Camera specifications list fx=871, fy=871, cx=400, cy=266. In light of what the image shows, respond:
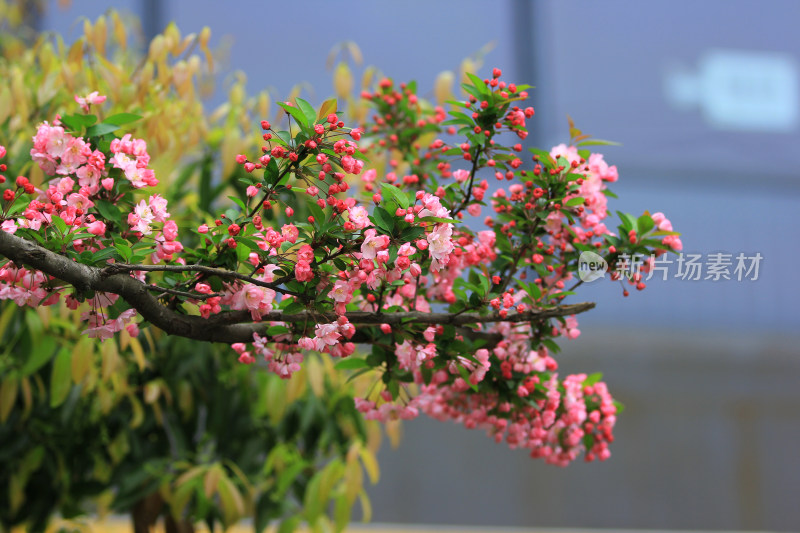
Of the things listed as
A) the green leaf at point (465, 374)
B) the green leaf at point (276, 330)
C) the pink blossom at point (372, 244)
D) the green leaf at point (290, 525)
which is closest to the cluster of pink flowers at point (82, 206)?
the green leaf at point (276, 330)

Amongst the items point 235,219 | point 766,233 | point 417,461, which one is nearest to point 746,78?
point 766,233

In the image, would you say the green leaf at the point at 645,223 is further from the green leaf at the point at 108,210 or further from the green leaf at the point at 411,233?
the green leaf at the point at 108,210

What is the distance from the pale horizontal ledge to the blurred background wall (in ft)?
6.56

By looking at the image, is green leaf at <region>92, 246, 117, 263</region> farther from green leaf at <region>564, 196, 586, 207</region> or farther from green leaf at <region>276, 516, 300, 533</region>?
green leaf at <region>276, 516, 300, 533</region>

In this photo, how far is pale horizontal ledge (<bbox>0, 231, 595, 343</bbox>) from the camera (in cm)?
89

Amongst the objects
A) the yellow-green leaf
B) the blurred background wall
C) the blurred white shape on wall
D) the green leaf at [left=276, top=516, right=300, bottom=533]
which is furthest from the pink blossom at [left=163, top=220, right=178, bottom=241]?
the blurred white shape on wall

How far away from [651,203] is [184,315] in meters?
2.44

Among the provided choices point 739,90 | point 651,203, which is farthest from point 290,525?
point 739,90

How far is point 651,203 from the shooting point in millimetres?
3123

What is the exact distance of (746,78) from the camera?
320cm

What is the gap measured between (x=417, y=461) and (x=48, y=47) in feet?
6.27

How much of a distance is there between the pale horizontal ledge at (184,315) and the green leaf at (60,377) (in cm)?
63

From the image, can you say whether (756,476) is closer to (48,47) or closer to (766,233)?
(766,233)

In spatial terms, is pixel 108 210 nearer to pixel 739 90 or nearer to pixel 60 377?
pixel 60 377
